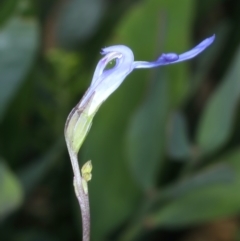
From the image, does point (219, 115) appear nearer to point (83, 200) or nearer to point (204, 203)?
point (204, 203)

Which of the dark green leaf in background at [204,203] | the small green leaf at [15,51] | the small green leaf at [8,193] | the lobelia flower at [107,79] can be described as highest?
the small green leaf at [15,51]

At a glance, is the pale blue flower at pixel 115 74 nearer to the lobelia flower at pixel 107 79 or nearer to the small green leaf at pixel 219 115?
the lobelia flower at pixel 107 79

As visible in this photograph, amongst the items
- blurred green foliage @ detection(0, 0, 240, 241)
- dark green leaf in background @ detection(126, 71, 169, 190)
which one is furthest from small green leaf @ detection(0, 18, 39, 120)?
dark green leaf in background @ detection(126, 71, 169, 190)

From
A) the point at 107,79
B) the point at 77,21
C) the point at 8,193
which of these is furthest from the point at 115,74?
the point at 77,21

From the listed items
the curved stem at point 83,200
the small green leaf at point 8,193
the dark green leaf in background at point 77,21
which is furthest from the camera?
the dark green leaf in background at point 77,21

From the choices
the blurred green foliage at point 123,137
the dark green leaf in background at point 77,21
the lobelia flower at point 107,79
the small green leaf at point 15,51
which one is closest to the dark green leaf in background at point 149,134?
the blurred green foliage at point 123,137

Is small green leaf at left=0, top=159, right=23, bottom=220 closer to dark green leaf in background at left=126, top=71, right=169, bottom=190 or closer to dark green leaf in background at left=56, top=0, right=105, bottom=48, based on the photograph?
dark green leaf in background at left=126, top=71, right=169, bottom=190

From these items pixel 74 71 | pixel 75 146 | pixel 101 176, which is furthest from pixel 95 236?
pixel 75 146
